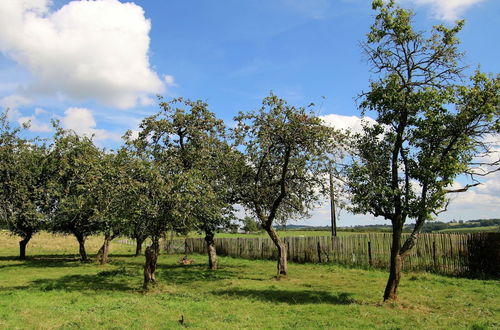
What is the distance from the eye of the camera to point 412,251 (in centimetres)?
2131

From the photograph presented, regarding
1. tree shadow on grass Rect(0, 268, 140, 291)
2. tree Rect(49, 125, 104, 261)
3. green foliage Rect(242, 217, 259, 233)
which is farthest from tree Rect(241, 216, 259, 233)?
tree Rect(49, 125, 104, 261)

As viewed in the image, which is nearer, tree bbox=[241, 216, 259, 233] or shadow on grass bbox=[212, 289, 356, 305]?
shadow on grass bbox=[212, 289, 356, 305]

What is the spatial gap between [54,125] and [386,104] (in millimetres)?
23355

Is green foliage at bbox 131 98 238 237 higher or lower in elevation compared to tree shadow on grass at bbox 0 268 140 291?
higher

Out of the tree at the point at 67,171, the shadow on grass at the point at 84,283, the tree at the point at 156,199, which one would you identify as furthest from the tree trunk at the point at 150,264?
the tree at the point at 67,171

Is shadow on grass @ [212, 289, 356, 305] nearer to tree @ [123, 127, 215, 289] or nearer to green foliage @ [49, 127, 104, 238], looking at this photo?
tree @ [123, 127, 215, 289]

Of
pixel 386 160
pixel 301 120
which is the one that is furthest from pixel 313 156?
pixel 386 160

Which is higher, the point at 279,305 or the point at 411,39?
the point at 411,39

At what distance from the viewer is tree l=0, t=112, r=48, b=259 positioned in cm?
2544

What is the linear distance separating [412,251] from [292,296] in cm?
1048

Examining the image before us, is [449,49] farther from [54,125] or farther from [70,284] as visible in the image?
[54,125]

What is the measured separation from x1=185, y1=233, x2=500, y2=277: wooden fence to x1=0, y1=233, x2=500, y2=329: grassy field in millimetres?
1606

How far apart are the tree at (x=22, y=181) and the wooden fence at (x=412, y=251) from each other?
16613 millimetres

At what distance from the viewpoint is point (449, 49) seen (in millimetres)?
12281
